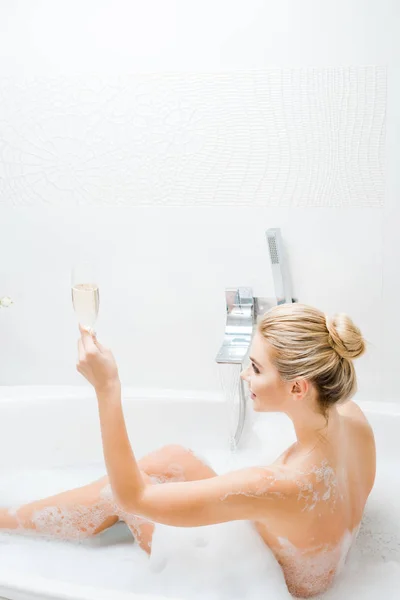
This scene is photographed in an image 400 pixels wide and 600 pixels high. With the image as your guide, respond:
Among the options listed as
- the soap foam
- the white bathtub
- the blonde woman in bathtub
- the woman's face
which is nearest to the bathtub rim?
the soap foam

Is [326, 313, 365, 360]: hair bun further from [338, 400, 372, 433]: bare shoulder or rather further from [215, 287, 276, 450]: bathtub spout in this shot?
[215, 287, 276, 450]: bathtub spout

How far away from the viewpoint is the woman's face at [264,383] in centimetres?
154

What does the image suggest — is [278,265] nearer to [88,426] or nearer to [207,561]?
[88,426]

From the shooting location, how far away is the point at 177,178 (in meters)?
2.46

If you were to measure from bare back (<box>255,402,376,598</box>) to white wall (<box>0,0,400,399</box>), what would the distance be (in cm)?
78

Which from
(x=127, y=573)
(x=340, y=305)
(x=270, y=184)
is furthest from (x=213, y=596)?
(x=270, y=184)

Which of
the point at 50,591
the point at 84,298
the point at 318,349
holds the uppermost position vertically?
the point at 84,298

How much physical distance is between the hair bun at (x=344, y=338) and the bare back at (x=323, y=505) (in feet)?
0.59

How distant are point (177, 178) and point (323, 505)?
49.1 inches

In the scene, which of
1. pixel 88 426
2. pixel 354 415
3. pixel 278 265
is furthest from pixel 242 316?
pixel 354 415

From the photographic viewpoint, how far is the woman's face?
1.54m

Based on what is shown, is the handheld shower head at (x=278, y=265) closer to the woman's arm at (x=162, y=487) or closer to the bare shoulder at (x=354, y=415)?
the bare shoulder at (x=354, y=415)

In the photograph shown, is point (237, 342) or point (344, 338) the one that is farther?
point (237, 342)

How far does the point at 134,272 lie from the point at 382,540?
3.82 feet
